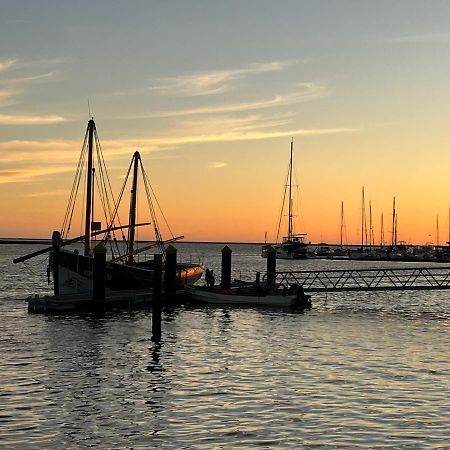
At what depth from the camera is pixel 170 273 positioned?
5412 cm

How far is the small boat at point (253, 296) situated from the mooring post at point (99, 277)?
858cm

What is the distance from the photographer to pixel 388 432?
68.9 feet

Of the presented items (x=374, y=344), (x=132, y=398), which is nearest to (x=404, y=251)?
(x=374, y=344)

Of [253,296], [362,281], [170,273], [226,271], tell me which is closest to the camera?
[170,273]

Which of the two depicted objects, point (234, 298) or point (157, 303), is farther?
point (234, 298)

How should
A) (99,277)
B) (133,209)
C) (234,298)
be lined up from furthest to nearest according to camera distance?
(133,209) → (234,298) → (99,277)

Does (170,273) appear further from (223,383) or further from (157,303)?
(223,383)

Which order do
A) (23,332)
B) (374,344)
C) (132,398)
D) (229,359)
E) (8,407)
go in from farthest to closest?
(23,332)
(374,344)
(229,359)
(132,398)
(8,407)

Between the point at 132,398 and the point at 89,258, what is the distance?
30.2 m

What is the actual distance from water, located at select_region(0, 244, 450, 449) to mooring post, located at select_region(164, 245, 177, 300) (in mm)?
6048

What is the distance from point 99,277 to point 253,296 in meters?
11.3

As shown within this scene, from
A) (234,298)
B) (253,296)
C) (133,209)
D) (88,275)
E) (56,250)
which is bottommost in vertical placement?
(234,298)

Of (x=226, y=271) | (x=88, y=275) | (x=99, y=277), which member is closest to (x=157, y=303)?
(x=99, y=277)

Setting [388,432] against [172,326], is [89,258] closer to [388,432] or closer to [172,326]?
[172,326]
